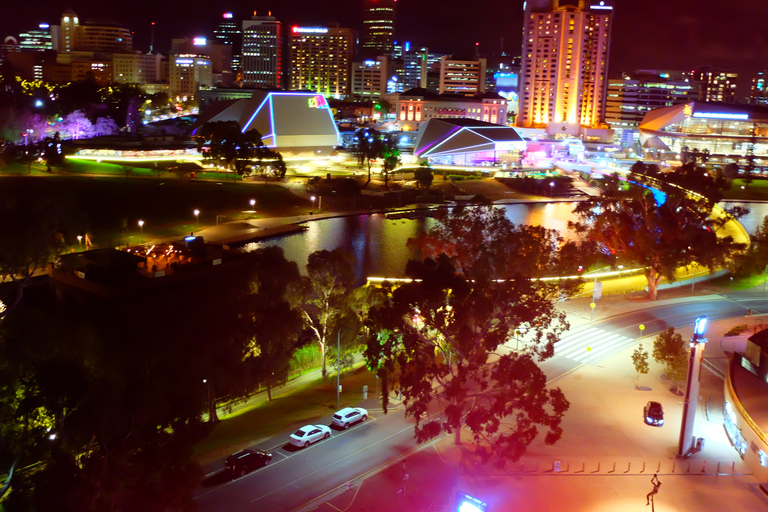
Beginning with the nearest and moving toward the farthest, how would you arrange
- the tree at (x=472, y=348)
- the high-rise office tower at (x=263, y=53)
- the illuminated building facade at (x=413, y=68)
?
the tree at (x=472, y=348), the high-rise office tower at (x=263, y=53), the illuminated building facade at (x=413, y=68)

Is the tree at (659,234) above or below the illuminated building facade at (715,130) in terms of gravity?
below

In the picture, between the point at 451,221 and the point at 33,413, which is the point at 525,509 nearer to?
the point at 33,413

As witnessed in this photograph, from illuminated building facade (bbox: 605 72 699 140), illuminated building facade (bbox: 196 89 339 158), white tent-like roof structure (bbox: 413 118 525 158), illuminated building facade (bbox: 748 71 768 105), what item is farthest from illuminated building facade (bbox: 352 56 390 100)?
illuminated building facade (bbox: 748 71 768 105)

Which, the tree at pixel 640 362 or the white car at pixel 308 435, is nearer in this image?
the white car at pixel 308 435

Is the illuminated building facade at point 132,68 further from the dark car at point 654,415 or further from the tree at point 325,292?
the dark car at point 654,415

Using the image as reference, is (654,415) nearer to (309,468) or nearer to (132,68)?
(309,468)

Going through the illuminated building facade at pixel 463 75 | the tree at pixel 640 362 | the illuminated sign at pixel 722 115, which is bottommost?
the tree at pixel 640 362

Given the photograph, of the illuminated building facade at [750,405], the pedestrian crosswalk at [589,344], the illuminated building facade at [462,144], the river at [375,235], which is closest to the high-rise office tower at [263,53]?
the illuminated building facade at [462,144]
